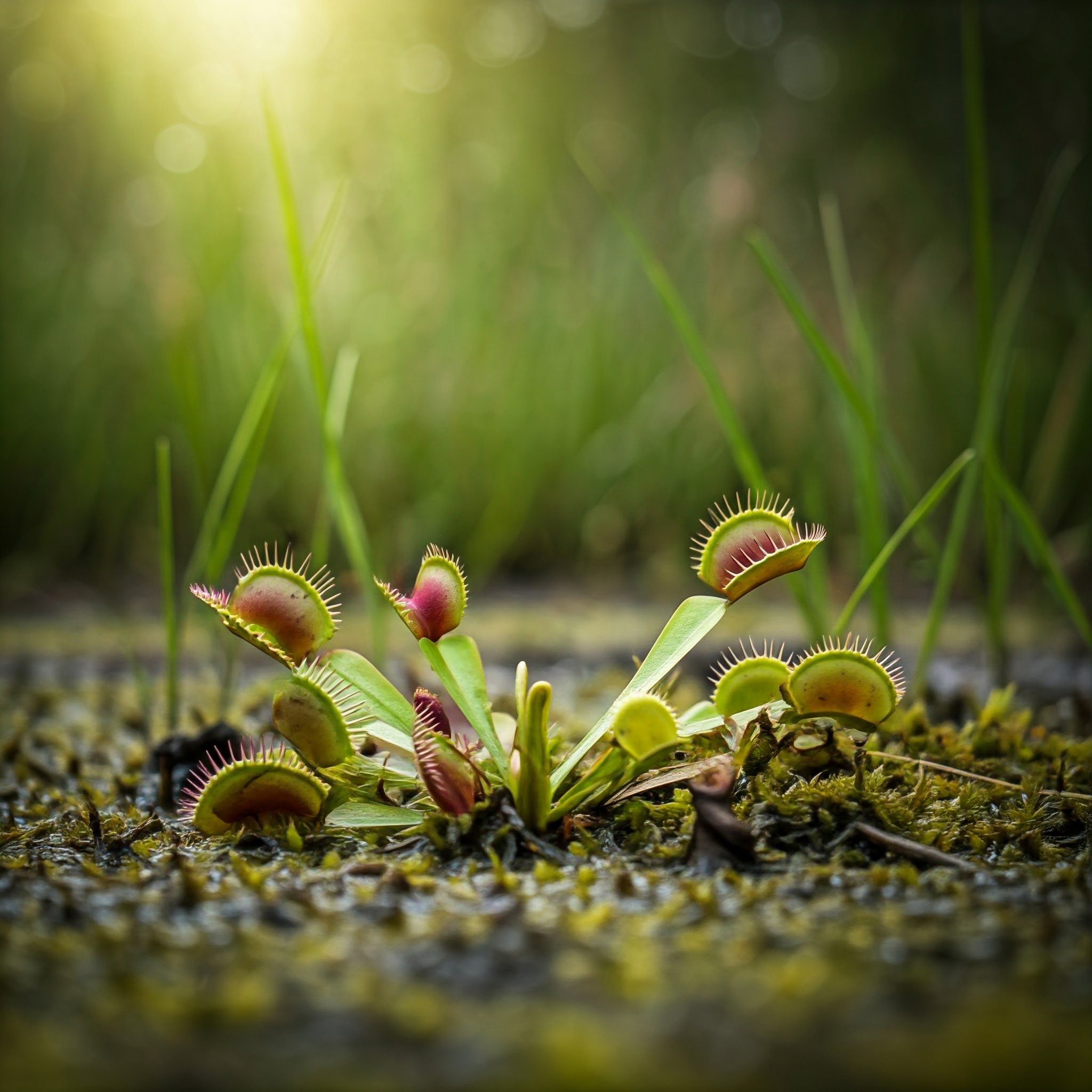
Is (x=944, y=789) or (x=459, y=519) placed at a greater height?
(x=459, y=519)

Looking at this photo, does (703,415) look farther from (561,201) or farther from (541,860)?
(541,860)

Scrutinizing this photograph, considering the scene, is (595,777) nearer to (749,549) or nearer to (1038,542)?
(749,549)

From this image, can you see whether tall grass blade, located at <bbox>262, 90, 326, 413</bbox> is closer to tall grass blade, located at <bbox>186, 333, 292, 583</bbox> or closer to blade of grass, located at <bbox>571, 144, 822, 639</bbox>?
tall grass blade, located at <bbox>186, 333, 292, 583</bbox>

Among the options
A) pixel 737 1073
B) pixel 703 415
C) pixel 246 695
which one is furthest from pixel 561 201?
pixel 737 1073

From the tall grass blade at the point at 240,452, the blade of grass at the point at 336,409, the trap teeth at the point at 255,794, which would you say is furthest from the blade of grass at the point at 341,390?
the trap teeth at the point at 255,794

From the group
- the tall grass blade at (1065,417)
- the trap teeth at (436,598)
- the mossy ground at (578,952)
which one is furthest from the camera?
the tall grass blade at (1065,417)

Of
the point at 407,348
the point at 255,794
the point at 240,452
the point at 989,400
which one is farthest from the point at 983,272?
the point at 407,348

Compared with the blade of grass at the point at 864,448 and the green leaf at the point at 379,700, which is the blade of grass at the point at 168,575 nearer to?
the green leaf at the point at 379,700
